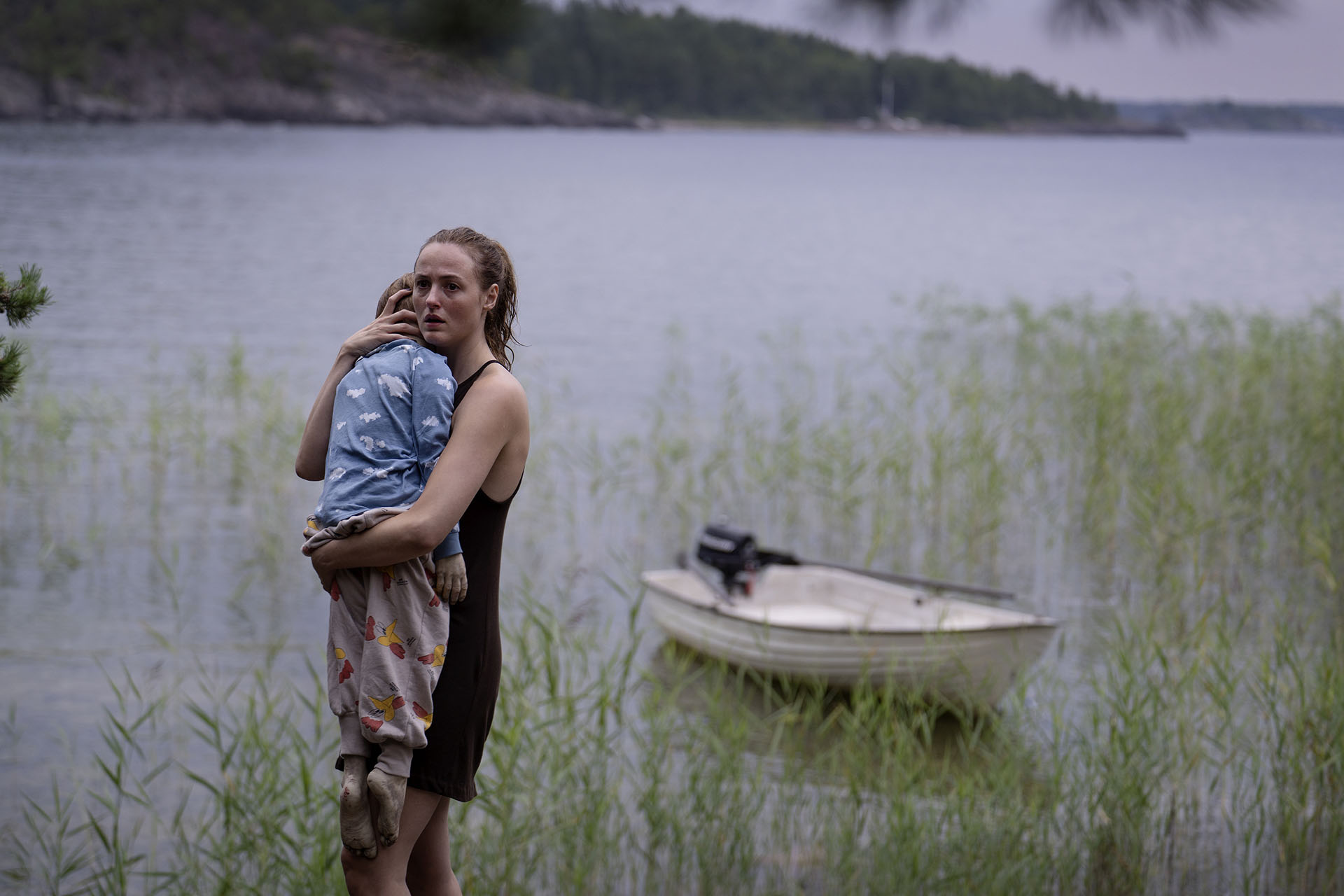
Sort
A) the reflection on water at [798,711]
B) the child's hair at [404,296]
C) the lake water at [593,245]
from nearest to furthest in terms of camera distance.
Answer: the child's hair at [404,296] → the reflection on water at [798,711] → the lake water at [593,245]

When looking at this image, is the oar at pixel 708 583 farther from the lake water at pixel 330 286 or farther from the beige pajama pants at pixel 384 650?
the beige pajama pants at pixel 384 650

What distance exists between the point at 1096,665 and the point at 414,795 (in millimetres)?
6297

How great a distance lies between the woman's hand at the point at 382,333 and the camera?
7.33 ft

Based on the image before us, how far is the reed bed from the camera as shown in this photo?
4426mm

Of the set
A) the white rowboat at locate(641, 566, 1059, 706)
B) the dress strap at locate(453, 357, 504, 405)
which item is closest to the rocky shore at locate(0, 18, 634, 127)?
the dress strap at locate(453, 357, 504, 405)

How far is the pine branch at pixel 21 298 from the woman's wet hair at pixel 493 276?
780mm

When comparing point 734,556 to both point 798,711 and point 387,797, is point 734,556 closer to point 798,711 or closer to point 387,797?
point 798,711

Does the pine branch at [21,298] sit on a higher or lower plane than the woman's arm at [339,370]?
higher

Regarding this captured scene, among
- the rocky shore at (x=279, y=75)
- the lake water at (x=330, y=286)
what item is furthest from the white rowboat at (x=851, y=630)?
the rocky shore at (x=279, y=75)

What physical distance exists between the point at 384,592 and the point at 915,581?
17.8 feet

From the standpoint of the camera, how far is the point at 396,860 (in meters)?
2.22

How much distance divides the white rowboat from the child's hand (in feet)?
13.1

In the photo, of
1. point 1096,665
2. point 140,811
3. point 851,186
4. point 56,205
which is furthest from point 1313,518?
point 851,186

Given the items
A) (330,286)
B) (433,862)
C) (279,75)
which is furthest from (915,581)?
(330,286)
